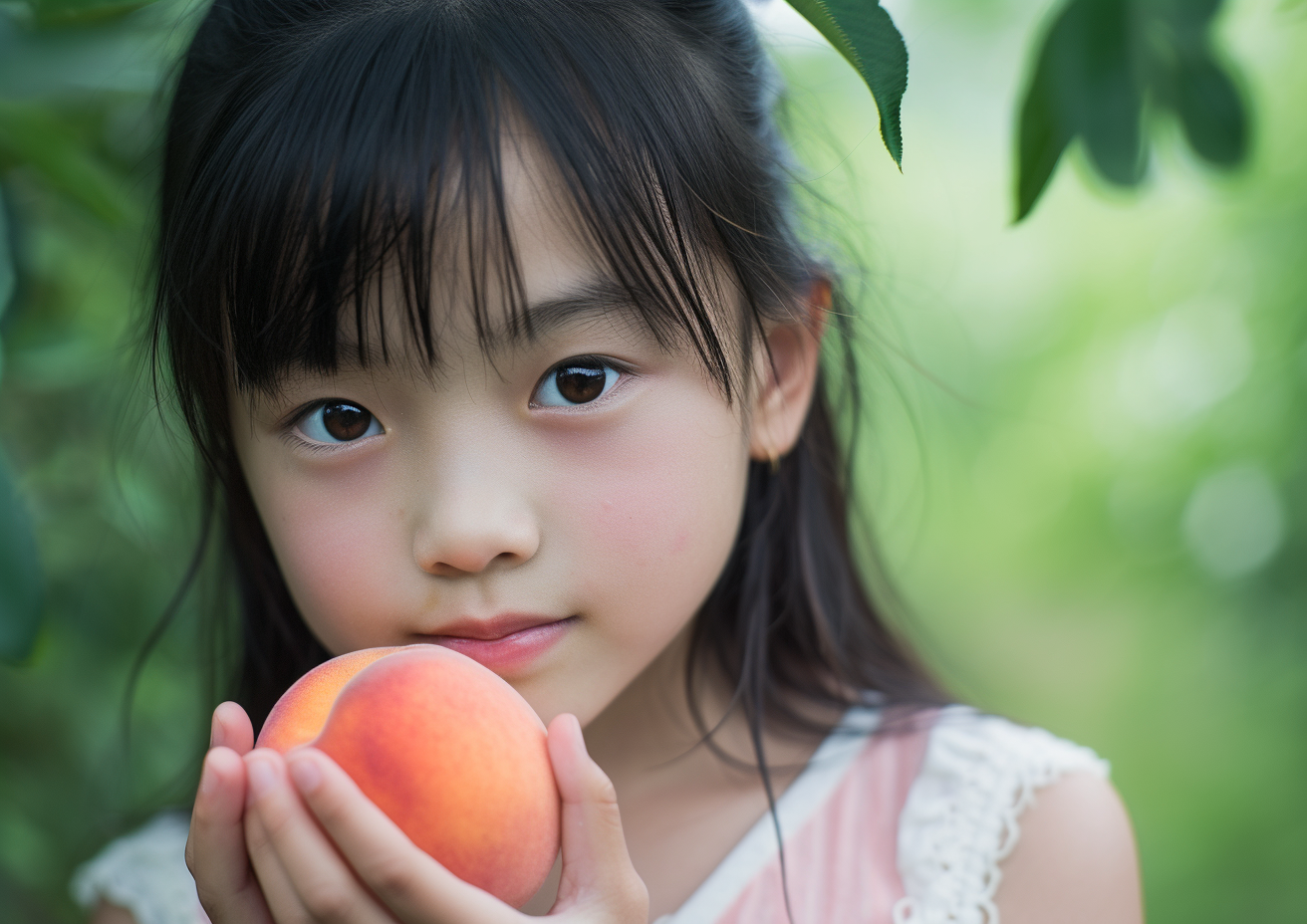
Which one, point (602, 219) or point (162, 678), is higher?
point (602, 219)

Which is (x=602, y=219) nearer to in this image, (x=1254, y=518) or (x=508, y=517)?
(x=508, y=517)

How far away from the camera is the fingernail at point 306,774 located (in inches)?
21.7

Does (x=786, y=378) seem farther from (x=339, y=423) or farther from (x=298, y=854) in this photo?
(x=298, y=854)

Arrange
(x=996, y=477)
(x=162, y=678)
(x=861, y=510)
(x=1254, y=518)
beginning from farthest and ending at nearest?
(x=996, y=477)
(x=1254, y=518)
(x=162, y=678)
(x=861, y=510)

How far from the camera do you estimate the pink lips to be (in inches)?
29.5

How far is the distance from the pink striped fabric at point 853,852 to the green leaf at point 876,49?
2.14 ft

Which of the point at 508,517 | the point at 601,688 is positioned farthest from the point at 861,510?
the point at 508,517

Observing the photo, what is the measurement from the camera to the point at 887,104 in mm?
609

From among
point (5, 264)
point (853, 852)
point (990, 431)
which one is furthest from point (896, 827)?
point (990, 431)

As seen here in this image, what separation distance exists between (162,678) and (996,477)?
3.40m

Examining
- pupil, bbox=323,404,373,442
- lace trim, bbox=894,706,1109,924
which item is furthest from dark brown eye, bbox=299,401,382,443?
lace trim, bbox=894,706,1109,924

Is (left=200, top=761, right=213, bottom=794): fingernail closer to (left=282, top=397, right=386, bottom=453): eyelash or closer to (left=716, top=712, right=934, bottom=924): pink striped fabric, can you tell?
(left=282, top=397, right=386, bottom=453): eyelash

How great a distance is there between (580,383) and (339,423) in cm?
18

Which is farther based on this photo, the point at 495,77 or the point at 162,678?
the point at 162,678
